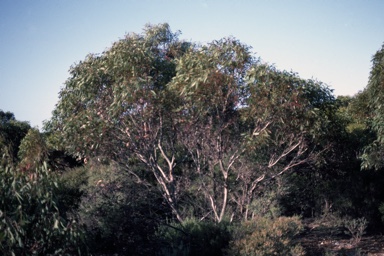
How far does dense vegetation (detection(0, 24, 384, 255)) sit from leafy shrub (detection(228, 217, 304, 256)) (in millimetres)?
23

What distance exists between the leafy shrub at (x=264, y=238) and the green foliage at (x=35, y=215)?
298 centimetres

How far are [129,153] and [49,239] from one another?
530 cm

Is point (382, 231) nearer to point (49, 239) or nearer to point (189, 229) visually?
point (189, 229)

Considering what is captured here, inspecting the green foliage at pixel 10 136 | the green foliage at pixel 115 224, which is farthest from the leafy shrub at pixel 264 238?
the green foliage at pixel 10 136

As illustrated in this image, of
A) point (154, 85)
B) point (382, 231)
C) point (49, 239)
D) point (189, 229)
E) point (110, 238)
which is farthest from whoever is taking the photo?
point (382, 231)

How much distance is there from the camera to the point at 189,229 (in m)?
7.90

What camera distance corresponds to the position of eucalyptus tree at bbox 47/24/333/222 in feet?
27.6

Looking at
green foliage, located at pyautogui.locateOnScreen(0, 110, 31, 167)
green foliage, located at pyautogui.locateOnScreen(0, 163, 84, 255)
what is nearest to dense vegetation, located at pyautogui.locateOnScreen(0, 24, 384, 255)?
green foliage, located at pyautogui.locateOnScreen(0, 110, 31, 167)

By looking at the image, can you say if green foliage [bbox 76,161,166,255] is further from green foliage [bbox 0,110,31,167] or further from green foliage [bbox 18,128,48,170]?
green foliage [bbox 0,110,31,167]

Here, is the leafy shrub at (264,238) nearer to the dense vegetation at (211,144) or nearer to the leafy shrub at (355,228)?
the dense vegetation at (211,144)

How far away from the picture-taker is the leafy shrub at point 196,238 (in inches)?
290

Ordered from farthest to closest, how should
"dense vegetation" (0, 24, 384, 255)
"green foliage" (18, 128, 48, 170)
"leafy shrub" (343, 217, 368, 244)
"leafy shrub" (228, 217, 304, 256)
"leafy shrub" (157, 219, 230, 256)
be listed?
1. "leafy shrub" (343, 217, 368, 244)
2. "dense vegetation" (0, 24, 384, 255)
3. "leafy shrub" (157, 219, 230, 256)
4. "leafy shrub" (228, 217, 304, 256)
5. "green foliage" (18, 128, 48, 170)

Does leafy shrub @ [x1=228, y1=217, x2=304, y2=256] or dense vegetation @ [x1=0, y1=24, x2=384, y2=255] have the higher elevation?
dense vegetation @ [x1=0, y1=24, x2=384, y2=255]

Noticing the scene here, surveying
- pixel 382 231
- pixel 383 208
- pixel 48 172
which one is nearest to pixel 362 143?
pixel 383 208
